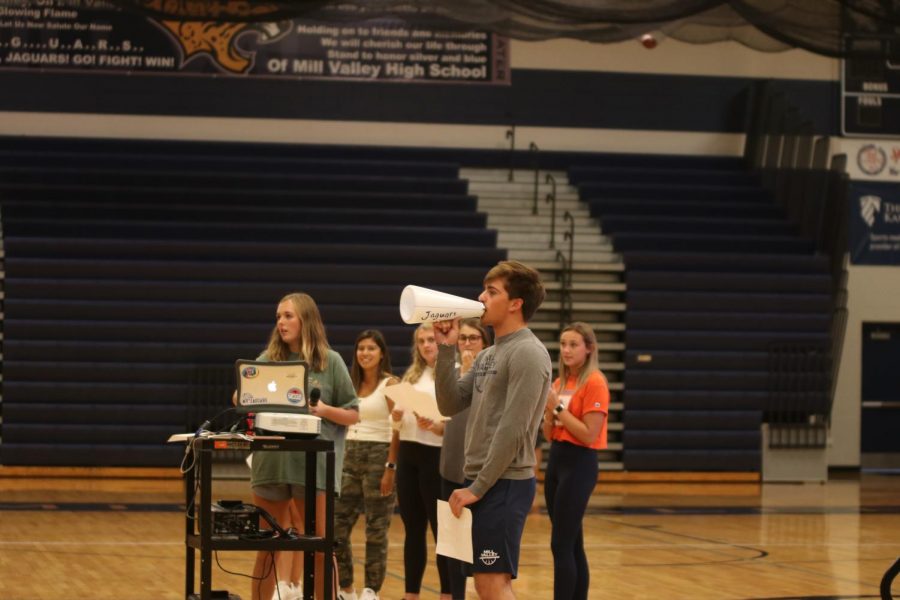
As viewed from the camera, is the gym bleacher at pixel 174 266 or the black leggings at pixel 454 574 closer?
the black leggings at pixel 454 574

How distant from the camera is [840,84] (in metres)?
17.6

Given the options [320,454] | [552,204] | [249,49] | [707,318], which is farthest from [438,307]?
[249,49]

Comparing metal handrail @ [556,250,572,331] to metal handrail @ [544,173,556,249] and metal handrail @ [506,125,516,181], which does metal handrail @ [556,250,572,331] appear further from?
metal handrail @ [506,125,516,181]

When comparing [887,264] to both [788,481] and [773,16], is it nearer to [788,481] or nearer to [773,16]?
[788,481]

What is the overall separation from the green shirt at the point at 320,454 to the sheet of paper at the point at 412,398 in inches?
10.3

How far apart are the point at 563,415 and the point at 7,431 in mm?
9084

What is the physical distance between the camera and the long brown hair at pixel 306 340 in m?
5.96

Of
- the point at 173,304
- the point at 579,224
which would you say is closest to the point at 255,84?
the point at 173,304

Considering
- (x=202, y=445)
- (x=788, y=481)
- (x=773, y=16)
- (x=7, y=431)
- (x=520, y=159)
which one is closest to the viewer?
(x=202, y=445)

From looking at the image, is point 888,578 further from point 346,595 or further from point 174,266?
point 174,266

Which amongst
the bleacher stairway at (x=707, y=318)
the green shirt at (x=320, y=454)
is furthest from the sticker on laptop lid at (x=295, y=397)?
the bleacher stairway at (x=707, y=318)

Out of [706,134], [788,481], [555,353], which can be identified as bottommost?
[788,481]

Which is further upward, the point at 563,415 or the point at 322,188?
the point at 322,188

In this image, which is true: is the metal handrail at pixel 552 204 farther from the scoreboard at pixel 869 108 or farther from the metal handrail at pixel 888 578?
the metal handrail at pixel 888 578
